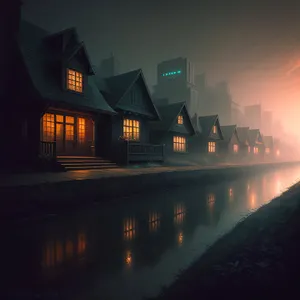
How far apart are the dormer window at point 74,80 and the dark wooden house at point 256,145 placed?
43.2 m

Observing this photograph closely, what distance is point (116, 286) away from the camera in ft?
13.2

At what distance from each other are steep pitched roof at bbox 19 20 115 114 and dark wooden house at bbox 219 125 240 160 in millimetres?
28766

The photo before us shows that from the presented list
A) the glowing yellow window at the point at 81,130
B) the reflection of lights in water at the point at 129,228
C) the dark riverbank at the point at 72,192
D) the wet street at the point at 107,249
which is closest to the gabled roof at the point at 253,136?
the dark riverbank at the point at 72,192

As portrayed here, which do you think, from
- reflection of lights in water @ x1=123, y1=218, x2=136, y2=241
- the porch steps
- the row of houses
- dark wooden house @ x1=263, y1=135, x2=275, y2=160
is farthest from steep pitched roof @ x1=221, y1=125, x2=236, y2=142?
reflection of lights in water @ x1=123, y1=218, x2=136, y2=241

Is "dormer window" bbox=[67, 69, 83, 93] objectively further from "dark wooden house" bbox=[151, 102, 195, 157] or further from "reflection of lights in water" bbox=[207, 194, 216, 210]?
"dark wooden house" bbox=[151, 102, 195, 157]

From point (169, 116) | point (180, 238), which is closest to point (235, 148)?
point (169, 116)

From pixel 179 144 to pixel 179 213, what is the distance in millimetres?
21643

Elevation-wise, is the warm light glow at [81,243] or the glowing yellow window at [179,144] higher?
the glowing yellow window at [179,144]

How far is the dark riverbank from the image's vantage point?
7.71m

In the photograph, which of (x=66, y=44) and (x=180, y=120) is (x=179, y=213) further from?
(x=180, y=120)

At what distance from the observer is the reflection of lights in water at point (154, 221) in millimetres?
7336

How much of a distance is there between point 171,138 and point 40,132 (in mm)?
16861

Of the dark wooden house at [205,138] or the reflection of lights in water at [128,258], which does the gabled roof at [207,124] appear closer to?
the dark wooden house at [205,138]

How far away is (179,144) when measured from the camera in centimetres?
3056
